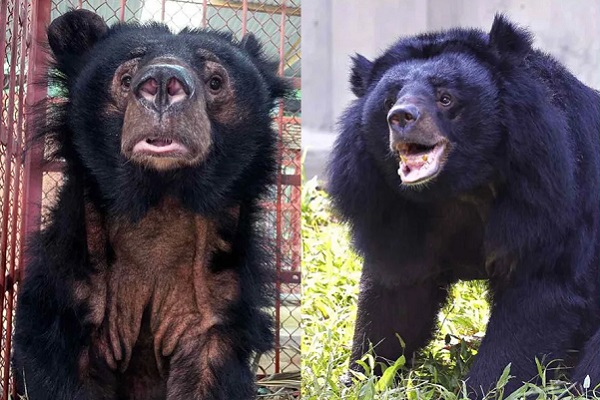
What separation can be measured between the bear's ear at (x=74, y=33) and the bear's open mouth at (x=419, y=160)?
98cm

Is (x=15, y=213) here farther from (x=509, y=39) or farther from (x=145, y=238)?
(x=509, y=39)

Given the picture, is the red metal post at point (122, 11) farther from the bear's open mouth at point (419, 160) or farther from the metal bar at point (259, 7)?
the bear's open mouth at point (419, 160)

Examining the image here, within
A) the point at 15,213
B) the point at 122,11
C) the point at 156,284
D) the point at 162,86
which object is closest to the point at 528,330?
the point at 156,284

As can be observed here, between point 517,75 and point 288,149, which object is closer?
point 517,75

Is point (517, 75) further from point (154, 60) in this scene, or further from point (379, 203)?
point (154, 60)

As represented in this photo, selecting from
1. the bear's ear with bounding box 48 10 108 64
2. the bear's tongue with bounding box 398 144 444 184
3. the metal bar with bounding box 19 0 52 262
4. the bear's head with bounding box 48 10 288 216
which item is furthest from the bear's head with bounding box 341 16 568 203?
the metal bar with bounding box 19 0 52 262

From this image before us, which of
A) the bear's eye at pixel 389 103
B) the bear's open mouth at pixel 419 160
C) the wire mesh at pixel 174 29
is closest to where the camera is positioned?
the bear's open mouth at pixel 419 160

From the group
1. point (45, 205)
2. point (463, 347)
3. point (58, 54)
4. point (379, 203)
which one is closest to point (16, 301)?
point (45, 205)

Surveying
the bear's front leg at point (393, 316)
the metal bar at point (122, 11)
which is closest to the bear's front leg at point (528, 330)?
the bear's front leg at point (393, 316)

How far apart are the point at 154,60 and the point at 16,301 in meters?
0.89

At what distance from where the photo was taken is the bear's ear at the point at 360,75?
2.42m

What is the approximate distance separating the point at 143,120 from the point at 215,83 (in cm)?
31

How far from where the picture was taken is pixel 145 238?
2475 mm

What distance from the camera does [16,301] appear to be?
254 cm
